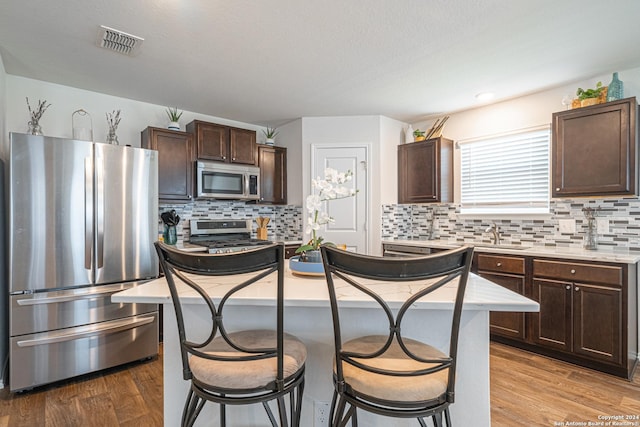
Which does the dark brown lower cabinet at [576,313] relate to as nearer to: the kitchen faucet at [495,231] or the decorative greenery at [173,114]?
the kitchen faucet at [495,231]

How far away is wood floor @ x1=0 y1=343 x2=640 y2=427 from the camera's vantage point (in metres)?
1.90

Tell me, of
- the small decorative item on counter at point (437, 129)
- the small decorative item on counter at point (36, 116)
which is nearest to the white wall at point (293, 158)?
the small decorative item on counter at point (437, 129)

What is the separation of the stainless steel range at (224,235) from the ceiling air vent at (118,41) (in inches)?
74.9

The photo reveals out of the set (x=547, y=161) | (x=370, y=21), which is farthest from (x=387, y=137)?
(x=370, y=21)

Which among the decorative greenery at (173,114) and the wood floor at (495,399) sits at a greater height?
the decorative greenery at (173,114)

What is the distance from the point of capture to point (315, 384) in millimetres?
1533

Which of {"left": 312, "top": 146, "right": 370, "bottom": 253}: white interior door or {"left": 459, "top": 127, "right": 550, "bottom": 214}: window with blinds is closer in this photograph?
{"left": 459, "top": 127, "right": 550, "bottom": 214}: window with blinds

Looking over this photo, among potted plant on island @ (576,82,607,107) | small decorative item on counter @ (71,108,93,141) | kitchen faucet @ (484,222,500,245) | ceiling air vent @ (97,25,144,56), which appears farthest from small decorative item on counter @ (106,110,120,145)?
potted plant on island @ (576,82,607,107)

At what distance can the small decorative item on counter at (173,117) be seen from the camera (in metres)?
3.51

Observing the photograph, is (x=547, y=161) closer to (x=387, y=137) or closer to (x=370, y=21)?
(x=387, y=137)

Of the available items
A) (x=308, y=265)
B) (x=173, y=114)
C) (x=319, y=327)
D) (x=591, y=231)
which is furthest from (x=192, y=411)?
(x=591, y=231)

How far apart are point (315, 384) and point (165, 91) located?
10.1 ft

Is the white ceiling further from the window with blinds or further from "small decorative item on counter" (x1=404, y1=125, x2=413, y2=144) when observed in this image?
"small decorative item on counter" (x1=404, y1=125, x2=413, y2=144)

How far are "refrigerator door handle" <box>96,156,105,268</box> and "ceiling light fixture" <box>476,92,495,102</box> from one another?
358cm
